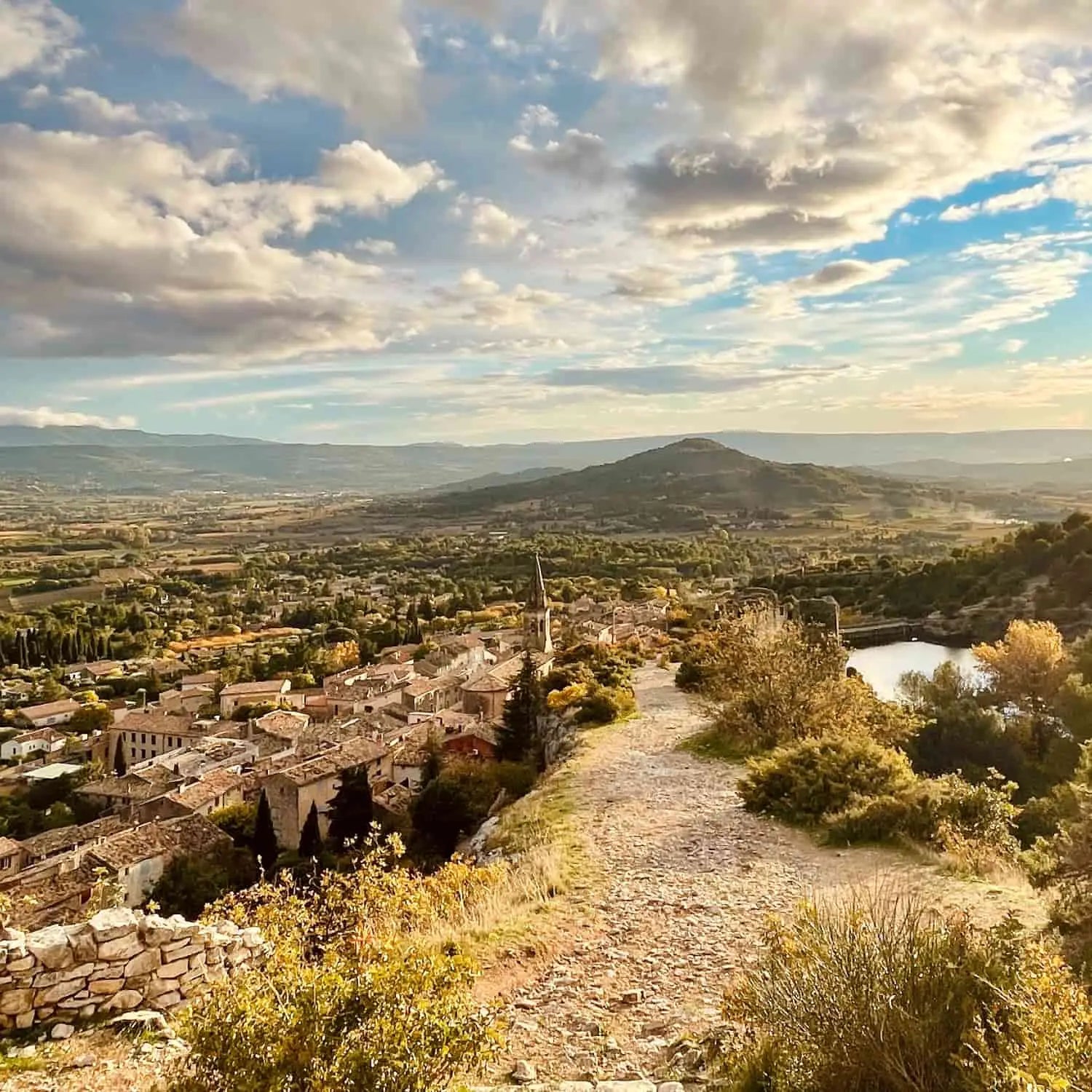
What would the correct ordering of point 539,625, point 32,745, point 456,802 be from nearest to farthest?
point 456,802, point 539,625, point 32,745

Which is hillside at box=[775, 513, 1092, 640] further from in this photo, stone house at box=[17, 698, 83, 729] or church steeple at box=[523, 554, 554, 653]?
stone house at box=[17, 698, 83, 729]

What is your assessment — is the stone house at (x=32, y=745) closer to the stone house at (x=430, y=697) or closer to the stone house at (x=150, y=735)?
the stone house at (x=150, y=735)

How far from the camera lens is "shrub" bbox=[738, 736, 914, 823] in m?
11.3

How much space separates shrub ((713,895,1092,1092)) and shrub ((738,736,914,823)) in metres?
6.48

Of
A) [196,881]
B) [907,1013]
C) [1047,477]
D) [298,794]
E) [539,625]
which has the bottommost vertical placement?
[196,881]

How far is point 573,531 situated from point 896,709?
118 meters

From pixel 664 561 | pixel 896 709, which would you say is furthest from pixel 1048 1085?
pixel 664 561

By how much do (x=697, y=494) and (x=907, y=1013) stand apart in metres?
156

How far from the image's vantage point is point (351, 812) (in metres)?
21.5

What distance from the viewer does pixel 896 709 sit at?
1596 centimetres

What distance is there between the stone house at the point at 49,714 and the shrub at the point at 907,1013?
52111 mm

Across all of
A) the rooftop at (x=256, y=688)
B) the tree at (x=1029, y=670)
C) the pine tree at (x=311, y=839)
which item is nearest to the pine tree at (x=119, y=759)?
the rooftop at (x=256, y=688)

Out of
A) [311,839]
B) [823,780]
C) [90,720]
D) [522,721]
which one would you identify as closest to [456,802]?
[522,721]

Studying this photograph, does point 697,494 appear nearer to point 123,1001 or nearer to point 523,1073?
point 523,1073
